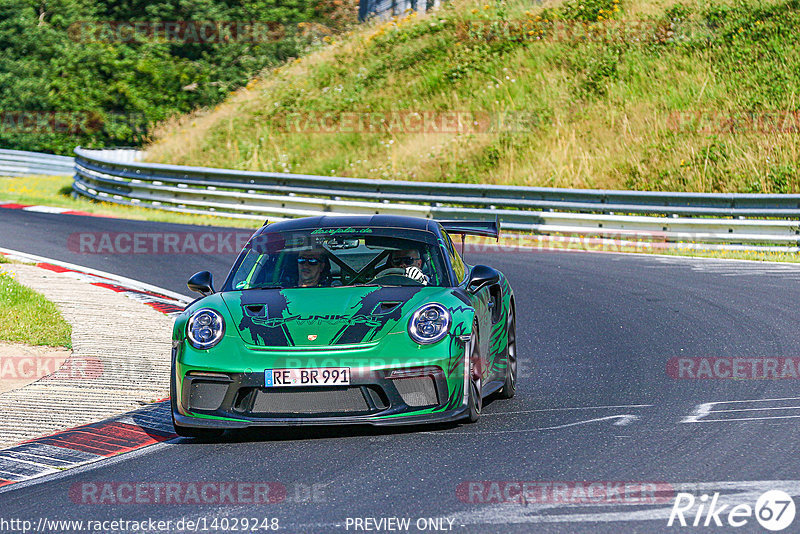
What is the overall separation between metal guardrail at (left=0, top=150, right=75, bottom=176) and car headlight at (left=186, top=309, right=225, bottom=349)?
98.7 feet

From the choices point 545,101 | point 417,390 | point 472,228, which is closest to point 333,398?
point 417,390

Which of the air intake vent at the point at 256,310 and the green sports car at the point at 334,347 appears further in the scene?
the air intake vent at the point at 256,310

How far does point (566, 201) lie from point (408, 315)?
44.3 ft

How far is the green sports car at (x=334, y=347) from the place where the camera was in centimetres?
646

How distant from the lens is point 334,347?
6.52m

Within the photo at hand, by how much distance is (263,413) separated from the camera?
256 inches

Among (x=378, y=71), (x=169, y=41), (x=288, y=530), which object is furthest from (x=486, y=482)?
(x=169, y=41)

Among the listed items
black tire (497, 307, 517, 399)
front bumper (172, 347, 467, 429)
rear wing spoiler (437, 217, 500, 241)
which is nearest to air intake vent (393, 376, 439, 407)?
front bumper (172, 347, 467, 429)

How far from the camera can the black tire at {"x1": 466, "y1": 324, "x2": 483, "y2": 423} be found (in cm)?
680

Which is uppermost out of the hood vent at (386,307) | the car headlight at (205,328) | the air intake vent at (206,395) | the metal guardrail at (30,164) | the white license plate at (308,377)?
the metal guardrail at (30,164)

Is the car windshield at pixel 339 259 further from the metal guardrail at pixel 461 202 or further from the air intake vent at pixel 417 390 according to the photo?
the metal guardrail at pixel 461 202

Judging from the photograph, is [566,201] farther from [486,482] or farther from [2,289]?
[486,482]

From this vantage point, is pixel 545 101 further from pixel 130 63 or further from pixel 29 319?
pixel 130 63

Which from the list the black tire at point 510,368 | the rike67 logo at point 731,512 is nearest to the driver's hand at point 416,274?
the black tire at point 510,368
